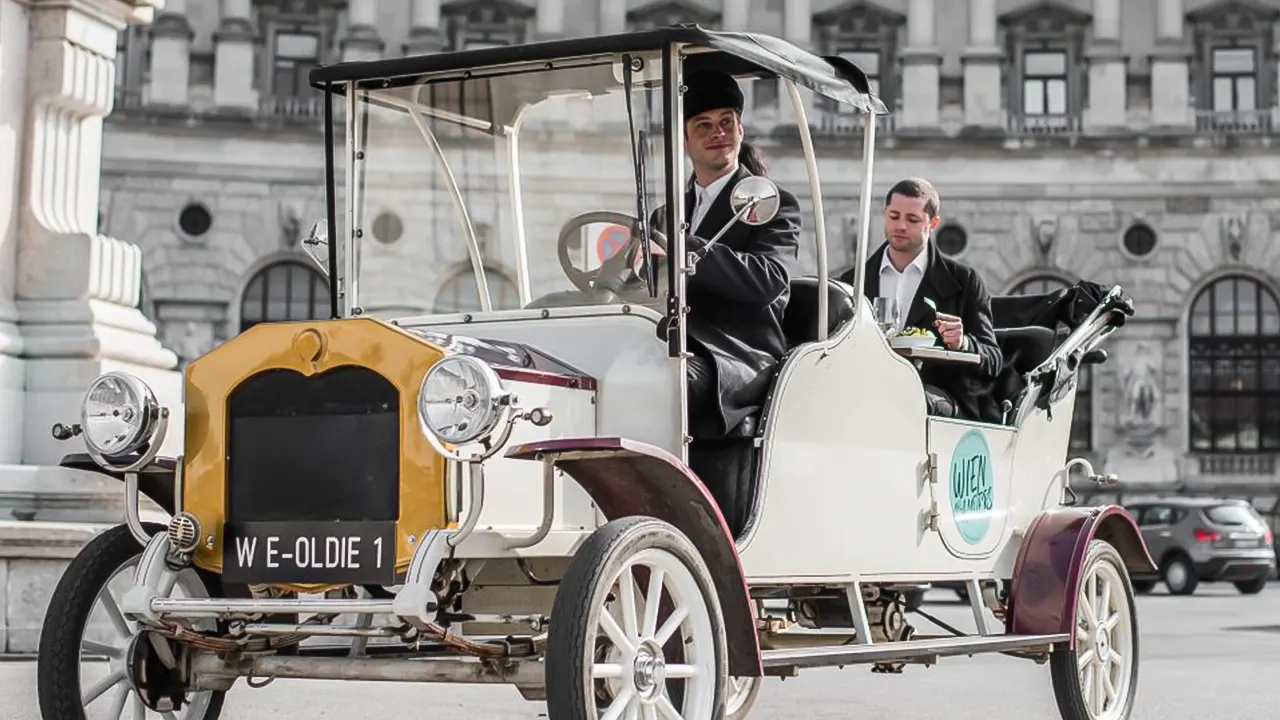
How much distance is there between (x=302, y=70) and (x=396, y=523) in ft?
122

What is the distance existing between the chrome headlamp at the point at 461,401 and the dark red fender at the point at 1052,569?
328 centimetres

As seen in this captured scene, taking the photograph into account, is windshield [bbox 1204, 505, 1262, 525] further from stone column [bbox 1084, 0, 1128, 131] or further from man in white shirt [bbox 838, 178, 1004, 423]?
man in white shirt [bbox 838, 178, 1004, 423]

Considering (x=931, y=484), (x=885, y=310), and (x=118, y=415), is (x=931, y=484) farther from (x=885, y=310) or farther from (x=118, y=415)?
(x=118, y=415)

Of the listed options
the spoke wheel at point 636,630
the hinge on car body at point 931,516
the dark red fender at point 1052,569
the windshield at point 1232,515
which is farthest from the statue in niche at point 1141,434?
the spoke wheel at point 636,630

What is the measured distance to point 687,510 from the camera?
550 cm

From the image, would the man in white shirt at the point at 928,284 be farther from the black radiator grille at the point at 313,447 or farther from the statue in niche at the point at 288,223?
the statue in niche at the point at 288,223

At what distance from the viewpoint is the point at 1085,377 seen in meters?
41.5

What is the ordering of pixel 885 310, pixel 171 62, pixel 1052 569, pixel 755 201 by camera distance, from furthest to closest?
pixel 171 62 → pixel 1052 569 → pixel 885 310 → pixel 755 201

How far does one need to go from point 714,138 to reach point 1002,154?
3557cm

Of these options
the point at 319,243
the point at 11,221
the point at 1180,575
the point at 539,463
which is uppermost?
the point at 11,221

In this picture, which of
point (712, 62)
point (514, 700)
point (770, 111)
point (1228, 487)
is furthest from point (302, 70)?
point (712, 62)

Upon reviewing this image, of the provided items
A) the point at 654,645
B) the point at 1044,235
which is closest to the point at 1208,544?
the point at 1044,235

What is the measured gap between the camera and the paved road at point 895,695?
28.0ft

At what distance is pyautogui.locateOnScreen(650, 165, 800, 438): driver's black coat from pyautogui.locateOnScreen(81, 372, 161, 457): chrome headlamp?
64.6 inches
